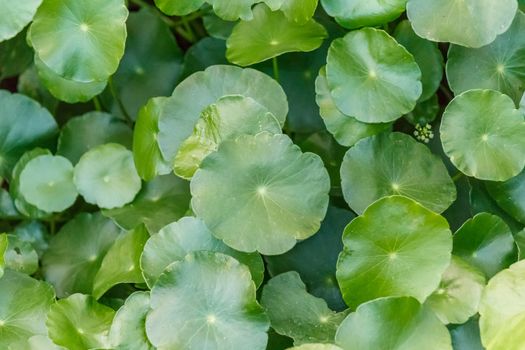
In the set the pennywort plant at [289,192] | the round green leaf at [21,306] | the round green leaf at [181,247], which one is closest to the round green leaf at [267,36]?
the pennywort plant at [289,192]

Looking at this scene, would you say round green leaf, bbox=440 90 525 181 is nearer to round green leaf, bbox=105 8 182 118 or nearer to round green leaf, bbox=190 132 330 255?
round green leaf, bbox=190 132 330 255

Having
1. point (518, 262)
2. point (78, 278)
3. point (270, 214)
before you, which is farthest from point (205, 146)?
point (518, 262)

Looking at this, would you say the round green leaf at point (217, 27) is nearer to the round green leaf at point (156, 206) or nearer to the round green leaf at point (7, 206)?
the round green leaf at point (156, 206)

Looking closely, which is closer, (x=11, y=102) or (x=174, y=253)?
(x=174, y=253)

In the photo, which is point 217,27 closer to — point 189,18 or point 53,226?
point 189,18

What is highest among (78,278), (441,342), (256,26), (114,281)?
(256,26)

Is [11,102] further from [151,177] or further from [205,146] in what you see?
[205,146]

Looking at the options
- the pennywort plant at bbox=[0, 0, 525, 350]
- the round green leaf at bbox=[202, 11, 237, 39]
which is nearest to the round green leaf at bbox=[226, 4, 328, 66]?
the pennywort plant at bbox=[0, 0, 525, 350]
